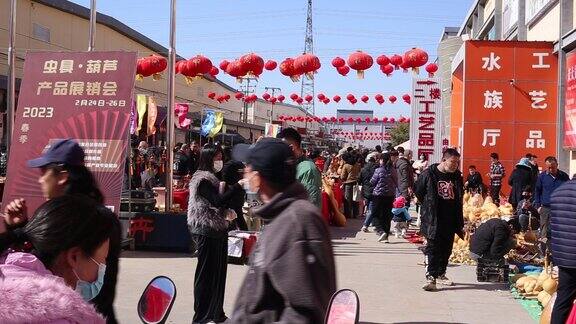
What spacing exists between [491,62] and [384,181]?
535 cm

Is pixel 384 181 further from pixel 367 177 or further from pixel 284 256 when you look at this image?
pixel 284 256

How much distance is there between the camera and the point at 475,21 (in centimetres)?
3328

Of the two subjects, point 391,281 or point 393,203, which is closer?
point 391,281

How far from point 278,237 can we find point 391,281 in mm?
7199

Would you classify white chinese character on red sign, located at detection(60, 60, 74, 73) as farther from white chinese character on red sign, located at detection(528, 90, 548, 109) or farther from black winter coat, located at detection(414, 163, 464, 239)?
white chinese character on red sign, located at detection(528, 90, 548, 109)

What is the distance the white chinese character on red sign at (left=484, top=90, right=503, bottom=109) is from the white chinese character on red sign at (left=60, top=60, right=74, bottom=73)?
37.1 ft

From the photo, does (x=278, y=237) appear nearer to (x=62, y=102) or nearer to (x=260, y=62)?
(x=62, y=102)

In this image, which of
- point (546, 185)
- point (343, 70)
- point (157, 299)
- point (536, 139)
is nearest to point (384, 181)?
point (546, 185)

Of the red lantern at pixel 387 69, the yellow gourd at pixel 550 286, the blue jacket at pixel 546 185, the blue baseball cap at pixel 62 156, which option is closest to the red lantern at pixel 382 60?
the red lantern at pixel 387 69

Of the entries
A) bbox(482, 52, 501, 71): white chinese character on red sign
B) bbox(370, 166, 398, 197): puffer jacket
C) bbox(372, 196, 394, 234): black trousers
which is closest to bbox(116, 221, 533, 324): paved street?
bbox(372, 196, 394, 234): black trousers

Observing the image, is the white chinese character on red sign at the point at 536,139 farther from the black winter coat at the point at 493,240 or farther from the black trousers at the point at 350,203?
the black winter coat at the point at 493,240

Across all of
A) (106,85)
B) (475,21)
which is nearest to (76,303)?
(106,85)

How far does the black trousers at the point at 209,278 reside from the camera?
21.3 feet

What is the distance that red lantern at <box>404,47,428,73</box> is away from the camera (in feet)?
56.4
